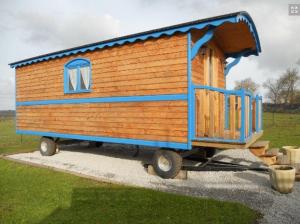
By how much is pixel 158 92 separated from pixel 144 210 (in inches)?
130

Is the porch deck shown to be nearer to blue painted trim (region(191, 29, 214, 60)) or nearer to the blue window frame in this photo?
blue painted trim (region(191, 29, 214, 60))

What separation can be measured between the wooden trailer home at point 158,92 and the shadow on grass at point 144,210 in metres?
1.52

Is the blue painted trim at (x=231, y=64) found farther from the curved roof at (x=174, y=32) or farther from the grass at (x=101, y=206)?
the grass at (x=101, y=206)

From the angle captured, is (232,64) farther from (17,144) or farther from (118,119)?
(17,144)

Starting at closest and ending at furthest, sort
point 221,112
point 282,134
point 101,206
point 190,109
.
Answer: point 101,206
point 221,112
point 190,109
point 282,134

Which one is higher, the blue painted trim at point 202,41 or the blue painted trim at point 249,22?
the blue painted trim at point 249,22

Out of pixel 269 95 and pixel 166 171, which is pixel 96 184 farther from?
pixel 269 95

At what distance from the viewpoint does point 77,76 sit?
9898mm

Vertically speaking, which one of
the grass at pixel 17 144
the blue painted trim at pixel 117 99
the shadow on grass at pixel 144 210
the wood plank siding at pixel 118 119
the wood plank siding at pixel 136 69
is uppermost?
the wood plank siding at pixel 136 69

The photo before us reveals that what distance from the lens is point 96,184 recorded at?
6.82m

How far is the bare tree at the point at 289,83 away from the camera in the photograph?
4978 centimetres

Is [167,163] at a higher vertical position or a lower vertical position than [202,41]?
lower

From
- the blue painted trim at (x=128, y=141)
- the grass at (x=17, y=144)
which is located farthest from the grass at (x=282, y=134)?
the grass at (x=17, y=144)

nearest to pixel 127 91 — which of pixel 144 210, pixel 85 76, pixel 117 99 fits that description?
pixel 117 99
